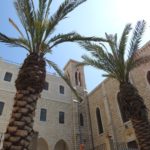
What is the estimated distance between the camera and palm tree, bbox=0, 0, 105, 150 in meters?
5.39

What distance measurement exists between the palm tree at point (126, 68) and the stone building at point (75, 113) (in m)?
4.89

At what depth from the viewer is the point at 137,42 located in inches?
439

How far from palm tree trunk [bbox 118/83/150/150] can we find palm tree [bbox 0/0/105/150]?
3383 millimetres

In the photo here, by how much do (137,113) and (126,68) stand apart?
2886 mm

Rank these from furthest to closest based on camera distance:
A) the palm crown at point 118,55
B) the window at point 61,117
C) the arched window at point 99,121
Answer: the window at point 61,117
the arched window at point 99,121
the palm crown at point 118,55

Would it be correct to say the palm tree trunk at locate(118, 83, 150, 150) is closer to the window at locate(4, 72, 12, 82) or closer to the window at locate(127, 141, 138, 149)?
the window at locate(127, 141, 138, 149)

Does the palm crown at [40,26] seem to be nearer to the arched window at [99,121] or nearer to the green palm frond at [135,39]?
the green palm frond at [135,39]

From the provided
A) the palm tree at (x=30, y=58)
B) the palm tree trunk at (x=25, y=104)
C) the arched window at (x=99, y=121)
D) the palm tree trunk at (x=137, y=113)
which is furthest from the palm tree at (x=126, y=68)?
the arched window at (x=99, y=121)

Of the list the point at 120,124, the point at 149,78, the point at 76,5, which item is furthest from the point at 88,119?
the point at 76,5

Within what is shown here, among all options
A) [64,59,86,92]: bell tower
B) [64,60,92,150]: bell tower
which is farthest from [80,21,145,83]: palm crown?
[64,59,86,92]: bell tower

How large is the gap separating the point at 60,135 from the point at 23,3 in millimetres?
14774

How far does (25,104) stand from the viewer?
19.6 feet

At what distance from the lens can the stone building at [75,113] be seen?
638 inches

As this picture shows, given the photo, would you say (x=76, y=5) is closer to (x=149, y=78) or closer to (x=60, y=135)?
(x=149, y=78)
